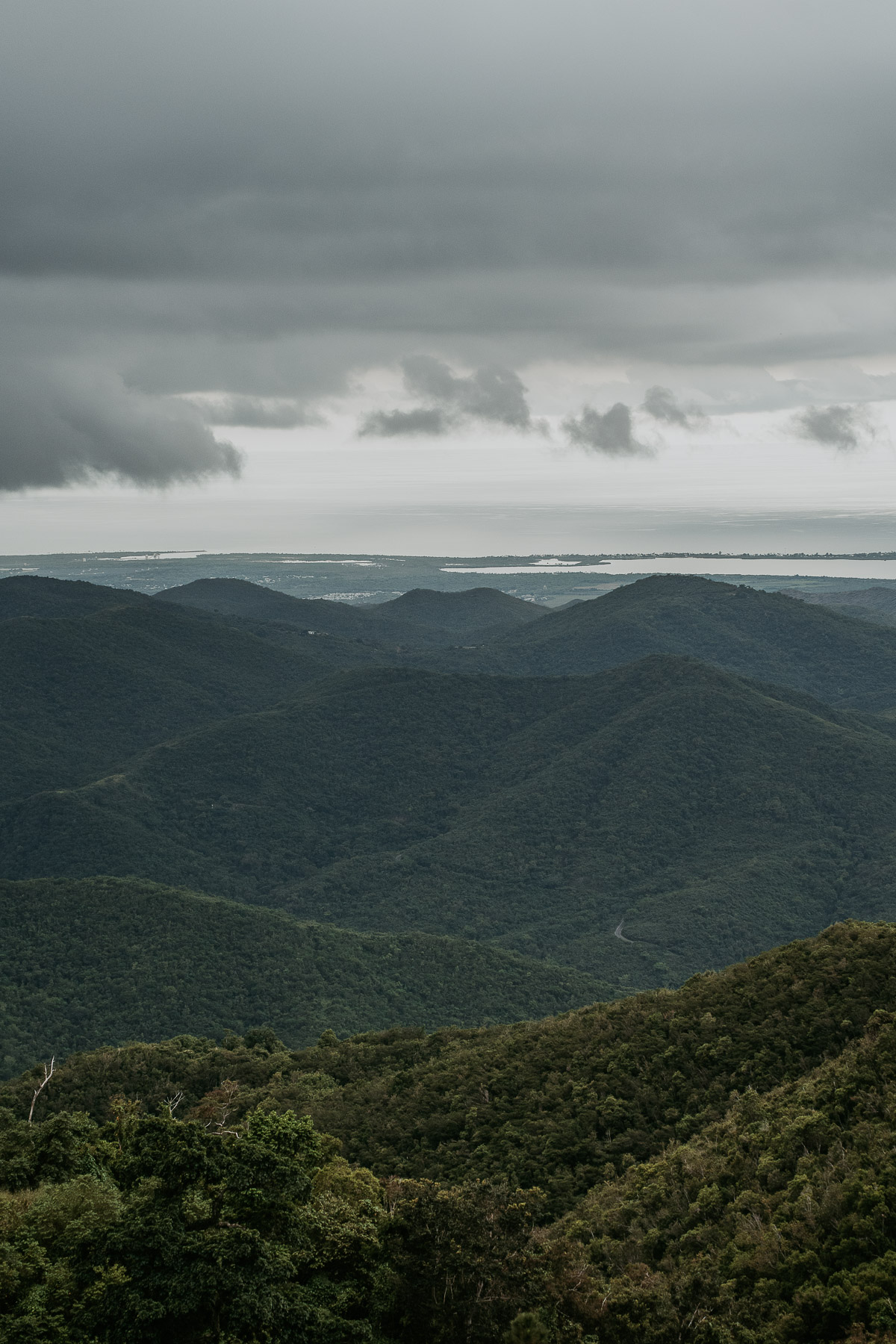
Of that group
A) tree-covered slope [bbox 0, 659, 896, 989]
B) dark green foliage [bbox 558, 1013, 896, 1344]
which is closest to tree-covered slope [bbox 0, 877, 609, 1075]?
tree-covered slope [bbox 0, 659, 896, 989]

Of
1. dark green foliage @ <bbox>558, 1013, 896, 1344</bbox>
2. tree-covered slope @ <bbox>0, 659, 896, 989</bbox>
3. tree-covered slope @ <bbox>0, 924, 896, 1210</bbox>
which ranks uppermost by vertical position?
dark green foliage @ <bbox>558, 1013, 896, 1344</bbox>

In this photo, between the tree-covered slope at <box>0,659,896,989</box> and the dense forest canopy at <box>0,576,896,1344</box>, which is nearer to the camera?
the dense forest canopy at <box>0,576,896,1344</box>

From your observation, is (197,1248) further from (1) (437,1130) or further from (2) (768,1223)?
(1) (437,1130)

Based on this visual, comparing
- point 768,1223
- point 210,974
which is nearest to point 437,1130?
point 768,1223

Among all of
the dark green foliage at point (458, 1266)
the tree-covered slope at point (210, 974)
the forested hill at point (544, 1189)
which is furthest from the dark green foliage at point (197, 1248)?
the tree-covered slope at point (210, 974)

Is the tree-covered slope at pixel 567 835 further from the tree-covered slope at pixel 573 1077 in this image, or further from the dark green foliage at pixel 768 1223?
the dark green foliage at pixel 768 1223

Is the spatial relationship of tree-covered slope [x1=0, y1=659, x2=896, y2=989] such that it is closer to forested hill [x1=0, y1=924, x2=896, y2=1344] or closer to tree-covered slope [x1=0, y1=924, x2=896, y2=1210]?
tree-covered slope [x1=0, y1=924, x2=896, y2=1210]
